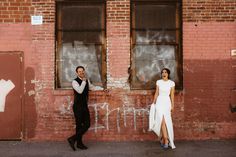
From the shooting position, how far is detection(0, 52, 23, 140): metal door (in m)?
9.43

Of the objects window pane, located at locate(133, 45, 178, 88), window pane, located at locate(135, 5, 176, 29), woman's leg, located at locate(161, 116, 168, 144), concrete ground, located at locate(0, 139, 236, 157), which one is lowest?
concrete ground, located at locate(0, 139, 236, 157)

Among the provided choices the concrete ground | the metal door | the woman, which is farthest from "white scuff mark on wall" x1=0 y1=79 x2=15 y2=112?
the woman

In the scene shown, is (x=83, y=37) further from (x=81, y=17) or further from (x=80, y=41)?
(x=81, y=17)

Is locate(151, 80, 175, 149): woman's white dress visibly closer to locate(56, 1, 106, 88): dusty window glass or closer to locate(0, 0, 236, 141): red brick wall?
locate(0, 0, 236, 141): red brick wall

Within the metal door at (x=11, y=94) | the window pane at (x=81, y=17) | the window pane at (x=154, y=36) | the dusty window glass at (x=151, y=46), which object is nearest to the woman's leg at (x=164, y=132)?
the dusty window glass at (x=151, y=46)

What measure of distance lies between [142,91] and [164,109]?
1.00 meters

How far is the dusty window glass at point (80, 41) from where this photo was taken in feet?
31.4

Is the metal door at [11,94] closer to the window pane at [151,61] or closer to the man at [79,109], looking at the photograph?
the man at [79,109]

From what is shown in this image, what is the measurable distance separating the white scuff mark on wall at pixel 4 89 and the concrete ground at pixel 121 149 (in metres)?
0.92

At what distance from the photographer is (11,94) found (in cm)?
945

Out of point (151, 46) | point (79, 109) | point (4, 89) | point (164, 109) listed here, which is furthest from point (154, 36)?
point (4, 89)

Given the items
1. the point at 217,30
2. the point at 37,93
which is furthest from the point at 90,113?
the point at 217,30

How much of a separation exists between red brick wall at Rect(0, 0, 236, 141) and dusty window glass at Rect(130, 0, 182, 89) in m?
0.23

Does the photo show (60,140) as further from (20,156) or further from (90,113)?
(20,156)
